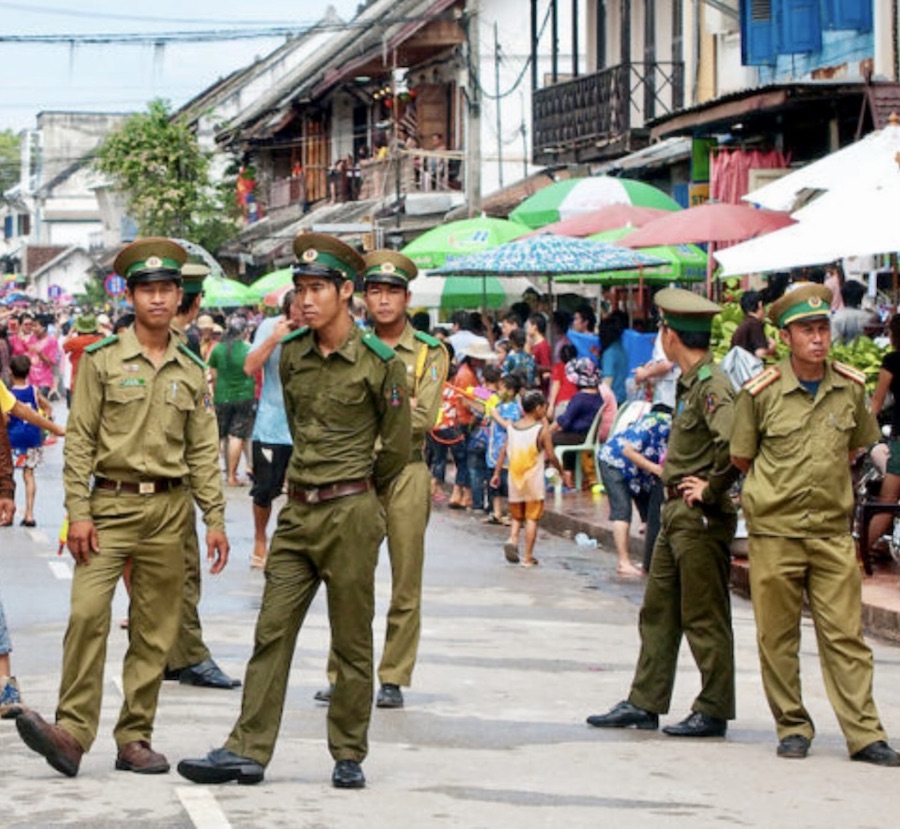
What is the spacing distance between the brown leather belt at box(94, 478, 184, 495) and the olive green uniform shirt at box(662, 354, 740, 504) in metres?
2.29

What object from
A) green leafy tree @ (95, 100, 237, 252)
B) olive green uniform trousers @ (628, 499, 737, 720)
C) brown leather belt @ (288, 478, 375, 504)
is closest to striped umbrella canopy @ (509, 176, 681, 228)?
olive green uniform trousers @ (628, 499, 737, 720)

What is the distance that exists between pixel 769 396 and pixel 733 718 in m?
1.46

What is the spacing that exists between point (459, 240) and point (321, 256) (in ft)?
57.5

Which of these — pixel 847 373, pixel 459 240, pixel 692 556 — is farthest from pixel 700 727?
pixel 459 240

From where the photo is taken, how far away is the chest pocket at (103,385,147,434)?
8.79 meters

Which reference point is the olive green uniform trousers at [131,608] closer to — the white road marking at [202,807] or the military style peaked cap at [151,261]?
the white road marking at [202,807]

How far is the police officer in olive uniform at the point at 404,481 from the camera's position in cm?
1053

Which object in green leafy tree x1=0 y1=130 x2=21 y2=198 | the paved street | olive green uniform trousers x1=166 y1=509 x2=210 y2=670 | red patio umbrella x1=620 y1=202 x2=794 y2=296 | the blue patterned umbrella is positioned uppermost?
green leafy tree x1=0 y1=130 x2=21 y2=198

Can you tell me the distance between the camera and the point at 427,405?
35.8ft

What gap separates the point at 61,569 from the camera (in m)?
16.4

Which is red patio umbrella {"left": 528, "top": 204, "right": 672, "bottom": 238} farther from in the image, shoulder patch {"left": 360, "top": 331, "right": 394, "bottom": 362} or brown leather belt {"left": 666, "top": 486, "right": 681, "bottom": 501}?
shoulder patch {"left": 360, "top": 331, "right": 394, "bottom": 362}

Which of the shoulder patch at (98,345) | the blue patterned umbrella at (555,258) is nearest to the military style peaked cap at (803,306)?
the shoulder patch at (98,345)

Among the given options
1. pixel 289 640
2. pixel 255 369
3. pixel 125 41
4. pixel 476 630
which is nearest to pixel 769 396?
pixel 289 640

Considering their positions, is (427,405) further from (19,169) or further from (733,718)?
(19,169)
